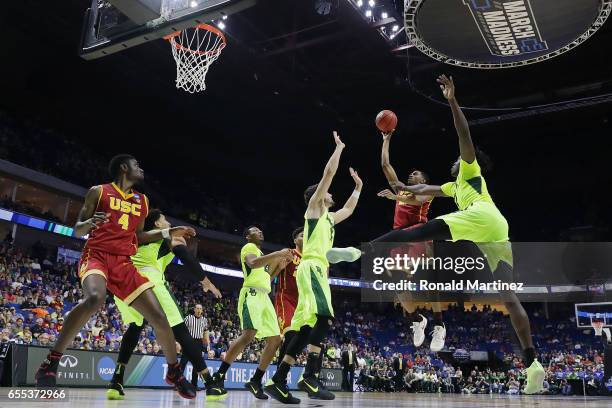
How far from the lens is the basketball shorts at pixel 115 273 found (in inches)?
181

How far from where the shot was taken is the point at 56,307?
14977 mm

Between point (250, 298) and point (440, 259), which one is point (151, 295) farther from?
point (440, 259)

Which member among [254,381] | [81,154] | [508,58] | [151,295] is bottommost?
[254,381]

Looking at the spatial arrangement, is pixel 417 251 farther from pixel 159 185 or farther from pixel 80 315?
pixel 80 315

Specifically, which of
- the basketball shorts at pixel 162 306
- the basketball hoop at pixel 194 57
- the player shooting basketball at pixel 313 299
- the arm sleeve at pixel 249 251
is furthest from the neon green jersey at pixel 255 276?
the basketball hoop at pixel 194 57

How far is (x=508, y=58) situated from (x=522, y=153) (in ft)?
67.8

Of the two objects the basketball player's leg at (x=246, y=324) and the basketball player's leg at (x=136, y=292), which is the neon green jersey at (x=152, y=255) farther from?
the basketball player's leg at (x=136, y=292)

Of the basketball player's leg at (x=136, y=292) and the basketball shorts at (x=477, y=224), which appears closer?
the basketball player's leg at (x=136, y=292)

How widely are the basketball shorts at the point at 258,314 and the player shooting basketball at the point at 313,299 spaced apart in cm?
92

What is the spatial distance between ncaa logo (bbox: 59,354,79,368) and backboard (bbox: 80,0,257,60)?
5.30 metres

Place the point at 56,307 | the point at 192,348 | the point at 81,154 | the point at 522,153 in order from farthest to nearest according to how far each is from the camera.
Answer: the point at 522,153 < the point at 81,154 < the point at 56,307 < the point at 192,348

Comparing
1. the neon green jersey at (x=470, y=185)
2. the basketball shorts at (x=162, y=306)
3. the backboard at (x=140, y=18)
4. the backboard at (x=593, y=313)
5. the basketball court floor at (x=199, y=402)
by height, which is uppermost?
the backboard at (x=140, y=18)

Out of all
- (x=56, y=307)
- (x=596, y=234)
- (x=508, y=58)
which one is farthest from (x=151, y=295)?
(x=596, y=234)

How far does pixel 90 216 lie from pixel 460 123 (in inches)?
129
